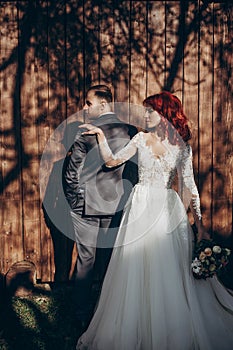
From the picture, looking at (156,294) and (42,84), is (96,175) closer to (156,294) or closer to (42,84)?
(42,84)

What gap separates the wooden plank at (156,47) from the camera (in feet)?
19.3

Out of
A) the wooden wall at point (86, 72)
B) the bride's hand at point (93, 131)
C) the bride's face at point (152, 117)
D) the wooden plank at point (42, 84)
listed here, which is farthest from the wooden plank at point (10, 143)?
the bride's face at point (152, 117)

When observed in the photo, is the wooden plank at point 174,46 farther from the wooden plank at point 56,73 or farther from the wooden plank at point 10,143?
the wooden plank at point 10,143

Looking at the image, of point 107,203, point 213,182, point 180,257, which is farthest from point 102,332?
point 213,182

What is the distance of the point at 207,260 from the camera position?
4.76m

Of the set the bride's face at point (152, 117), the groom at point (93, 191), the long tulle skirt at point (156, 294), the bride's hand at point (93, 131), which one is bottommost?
the long tulle skirt at point (156, 294)

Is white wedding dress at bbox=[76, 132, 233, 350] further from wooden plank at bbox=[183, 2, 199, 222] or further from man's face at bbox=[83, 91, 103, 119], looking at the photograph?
wooden plank at bbox=[183, 2, 199, 222]

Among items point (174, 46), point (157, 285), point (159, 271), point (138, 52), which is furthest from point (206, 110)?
point (157, 285)

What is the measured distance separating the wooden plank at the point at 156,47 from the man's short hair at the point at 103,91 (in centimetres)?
60

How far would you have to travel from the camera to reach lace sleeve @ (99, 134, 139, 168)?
16.3 ft

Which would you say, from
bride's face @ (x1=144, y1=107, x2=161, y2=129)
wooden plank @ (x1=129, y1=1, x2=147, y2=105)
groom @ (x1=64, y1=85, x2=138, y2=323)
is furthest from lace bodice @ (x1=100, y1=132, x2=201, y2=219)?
wooden plank @ (x1=129, y1=1, x2=147, y2=105)

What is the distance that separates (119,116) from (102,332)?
7.64 ft

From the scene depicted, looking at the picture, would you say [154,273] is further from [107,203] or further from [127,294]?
[107,203]

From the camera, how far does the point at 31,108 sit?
5.88 metres
